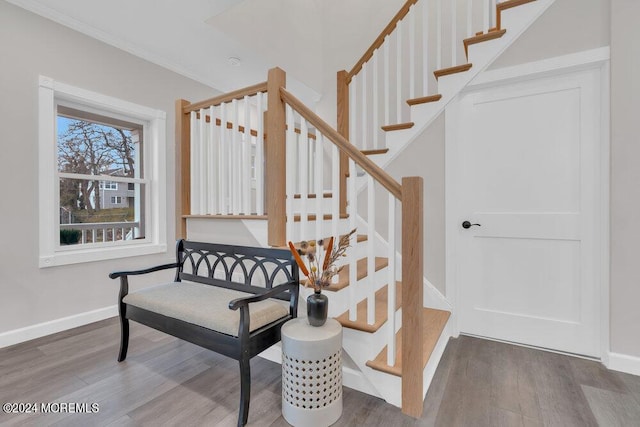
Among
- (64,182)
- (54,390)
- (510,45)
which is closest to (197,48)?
(64,182)

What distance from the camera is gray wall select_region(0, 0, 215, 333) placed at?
7.44ft

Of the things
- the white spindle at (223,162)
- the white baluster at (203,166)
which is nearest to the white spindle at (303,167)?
the white spindle at (223,162)

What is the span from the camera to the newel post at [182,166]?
7.92 feet

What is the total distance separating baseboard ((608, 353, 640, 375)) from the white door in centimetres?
15

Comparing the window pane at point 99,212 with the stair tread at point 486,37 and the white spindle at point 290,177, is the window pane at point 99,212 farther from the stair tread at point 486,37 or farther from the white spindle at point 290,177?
the stair tread at point 486,37

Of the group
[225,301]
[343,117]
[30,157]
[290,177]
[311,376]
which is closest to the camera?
[311,376]

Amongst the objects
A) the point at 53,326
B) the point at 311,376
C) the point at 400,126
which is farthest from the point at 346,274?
the point at 53,326

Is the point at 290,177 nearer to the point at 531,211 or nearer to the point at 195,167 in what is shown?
the point at 195,167

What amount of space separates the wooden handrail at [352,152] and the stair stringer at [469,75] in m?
1.02

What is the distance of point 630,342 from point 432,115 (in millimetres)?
1986

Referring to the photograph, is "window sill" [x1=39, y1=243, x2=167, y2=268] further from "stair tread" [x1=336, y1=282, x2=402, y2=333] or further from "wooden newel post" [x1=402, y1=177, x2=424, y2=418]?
"wooden newel post" [x1=402, y1=177, x2=424, y2=418]

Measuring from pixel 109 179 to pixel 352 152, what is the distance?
8.53 feet

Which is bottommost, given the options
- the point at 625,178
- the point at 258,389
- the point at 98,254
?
the point at 258,389

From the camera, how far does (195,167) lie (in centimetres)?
241
